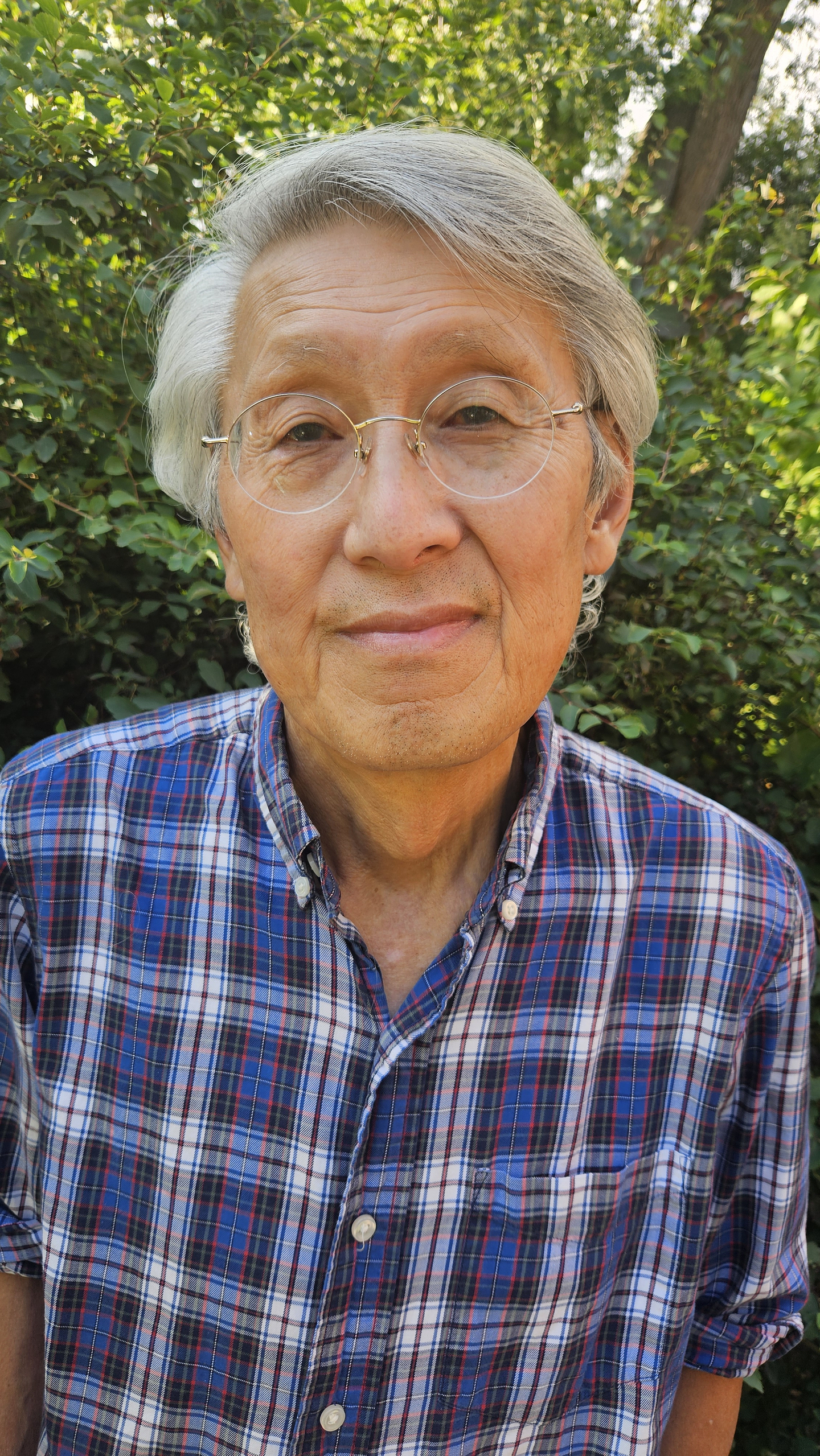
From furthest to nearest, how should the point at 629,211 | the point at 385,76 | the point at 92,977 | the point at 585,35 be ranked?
the point at 585,35 < the point at 629,211 < the point at 385,76 < the point at 92,977

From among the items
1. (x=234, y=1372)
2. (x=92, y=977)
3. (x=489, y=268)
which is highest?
(x=489, y=268)

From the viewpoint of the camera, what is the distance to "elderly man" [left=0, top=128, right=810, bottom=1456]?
57.1 inches

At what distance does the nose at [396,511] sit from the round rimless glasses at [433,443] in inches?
0.5

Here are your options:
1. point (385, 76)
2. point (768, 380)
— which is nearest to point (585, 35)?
point (385, 76)

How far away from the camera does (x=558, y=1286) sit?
1619mm

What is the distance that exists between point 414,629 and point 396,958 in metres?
0.63

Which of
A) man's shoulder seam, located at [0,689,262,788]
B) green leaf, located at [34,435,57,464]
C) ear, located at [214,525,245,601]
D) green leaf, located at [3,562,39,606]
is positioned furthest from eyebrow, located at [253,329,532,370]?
green leaf, located at [34,435,57,464]

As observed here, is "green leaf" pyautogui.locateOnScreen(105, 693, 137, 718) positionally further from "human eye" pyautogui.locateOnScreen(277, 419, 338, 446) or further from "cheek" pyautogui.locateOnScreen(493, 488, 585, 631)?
"cheek" pyautogui.locateOnScreen(493, 488, 585, 631)

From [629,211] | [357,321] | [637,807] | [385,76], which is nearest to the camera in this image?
[357,321]

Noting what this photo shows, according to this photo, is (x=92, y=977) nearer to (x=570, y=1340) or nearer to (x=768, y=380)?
(x=570, y=1340)

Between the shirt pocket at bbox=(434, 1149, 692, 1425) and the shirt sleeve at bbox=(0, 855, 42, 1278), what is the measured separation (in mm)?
717

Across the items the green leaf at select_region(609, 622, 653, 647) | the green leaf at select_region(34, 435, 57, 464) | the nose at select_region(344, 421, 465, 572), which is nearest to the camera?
the nose at select_region(344, 421, 465, 572)

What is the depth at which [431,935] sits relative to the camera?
69.4 inches

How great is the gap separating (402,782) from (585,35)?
4.28 metres
